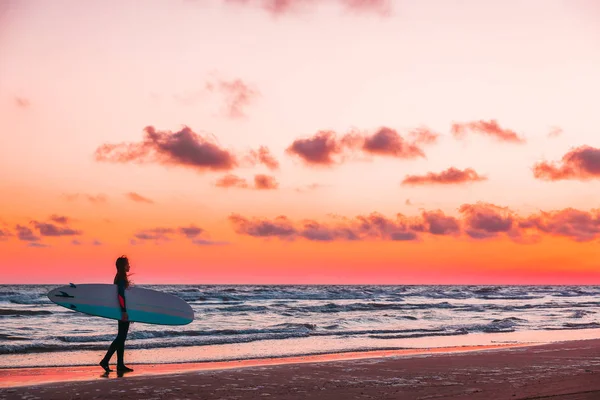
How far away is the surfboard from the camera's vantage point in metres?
14.8

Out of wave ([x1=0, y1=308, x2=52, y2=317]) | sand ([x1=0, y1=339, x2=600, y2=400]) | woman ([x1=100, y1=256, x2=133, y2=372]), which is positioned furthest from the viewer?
wave ([x1=0, y1=308, x2=52, y2=317])

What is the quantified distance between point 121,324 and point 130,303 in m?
3.40

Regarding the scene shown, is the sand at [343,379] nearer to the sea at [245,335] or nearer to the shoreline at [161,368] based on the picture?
the shoreline at [161,368]

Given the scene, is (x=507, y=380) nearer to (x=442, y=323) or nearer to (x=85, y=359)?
(x=85, y=359)

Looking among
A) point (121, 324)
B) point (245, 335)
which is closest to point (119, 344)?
point (121, 324)

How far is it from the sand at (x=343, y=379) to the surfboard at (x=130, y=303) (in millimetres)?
2172

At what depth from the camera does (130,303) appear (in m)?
15.2

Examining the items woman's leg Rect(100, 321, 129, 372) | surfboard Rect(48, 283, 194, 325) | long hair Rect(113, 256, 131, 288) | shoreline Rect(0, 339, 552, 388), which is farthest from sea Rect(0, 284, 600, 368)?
long hair Rect(113, 256, 131, 288)

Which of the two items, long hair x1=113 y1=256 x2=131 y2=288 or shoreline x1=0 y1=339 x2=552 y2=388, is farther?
long hair x1=113 y1=256 x2=131 y2=288

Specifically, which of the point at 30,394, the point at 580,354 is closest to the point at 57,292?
the point at 30,394

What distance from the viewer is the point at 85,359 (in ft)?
46.0

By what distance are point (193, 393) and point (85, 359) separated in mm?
5861

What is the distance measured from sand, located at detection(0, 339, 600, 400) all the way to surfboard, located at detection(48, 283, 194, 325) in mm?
2172

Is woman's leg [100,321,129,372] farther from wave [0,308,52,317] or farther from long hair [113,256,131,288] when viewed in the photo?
wave [0,308,52,317]
